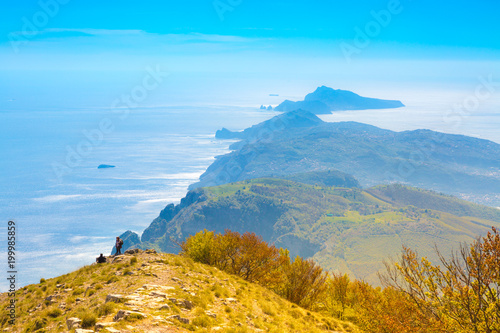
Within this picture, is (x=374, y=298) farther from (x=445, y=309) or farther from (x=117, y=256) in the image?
(x=117, y=256)

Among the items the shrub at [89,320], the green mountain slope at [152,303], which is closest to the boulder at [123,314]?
the green mountain slope at [152,303]

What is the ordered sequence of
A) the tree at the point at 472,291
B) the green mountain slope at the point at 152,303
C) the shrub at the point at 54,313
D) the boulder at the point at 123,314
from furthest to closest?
the shrub at the point at 54,313 → the green mountain slope at the point at 152,303 → the boulder at the point at 123,314 → the tree at the point at 472,291

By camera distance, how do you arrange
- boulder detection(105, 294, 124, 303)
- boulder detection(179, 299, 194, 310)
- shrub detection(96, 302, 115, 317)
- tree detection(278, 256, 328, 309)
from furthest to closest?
tree detection(278, 256, 328, 309), boulder detection(179, 299, 194, 310), boulder detection(105, 294, 124, 303), shrub detection(96, 302, 115, 317)

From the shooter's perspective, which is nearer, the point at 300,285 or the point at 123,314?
the point at 123,314

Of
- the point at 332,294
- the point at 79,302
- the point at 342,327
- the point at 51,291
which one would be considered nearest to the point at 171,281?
the point at 79,302

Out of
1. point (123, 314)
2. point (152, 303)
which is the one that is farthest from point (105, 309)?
point (152, 303)

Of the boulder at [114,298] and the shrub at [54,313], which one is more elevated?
the boulder at [114,298]

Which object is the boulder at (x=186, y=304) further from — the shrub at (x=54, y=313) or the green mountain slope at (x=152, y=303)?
the shrub at (x=54, y=313)

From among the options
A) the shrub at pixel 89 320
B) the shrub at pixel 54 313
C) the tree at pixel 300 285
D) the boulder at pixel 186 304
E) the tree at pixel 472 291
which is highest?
the tree at pixel 472 291

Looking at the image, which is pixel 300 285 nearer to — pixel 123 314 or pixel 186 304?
pixel 186 304

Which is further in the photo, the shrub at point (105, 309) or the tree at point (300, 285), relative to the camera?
the tree at point (300, 285)

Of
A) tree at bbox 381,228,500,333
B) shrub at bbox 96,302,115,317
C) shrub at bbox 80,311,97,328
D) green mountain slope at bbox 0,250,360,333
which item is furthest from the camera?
shrub at bbox 96,302,115,317

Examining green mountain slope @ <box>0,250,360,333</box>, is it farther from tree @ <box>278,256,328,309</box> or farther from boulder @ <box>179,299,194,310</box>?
tree @ <box>278,256,328,309</box>

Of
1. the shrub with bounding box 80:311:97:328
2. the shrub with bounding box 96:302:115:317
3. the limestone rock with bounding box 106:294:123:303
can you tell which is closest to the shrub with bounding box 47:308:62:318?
the limestone rock with bounding box 106:294:123:303
